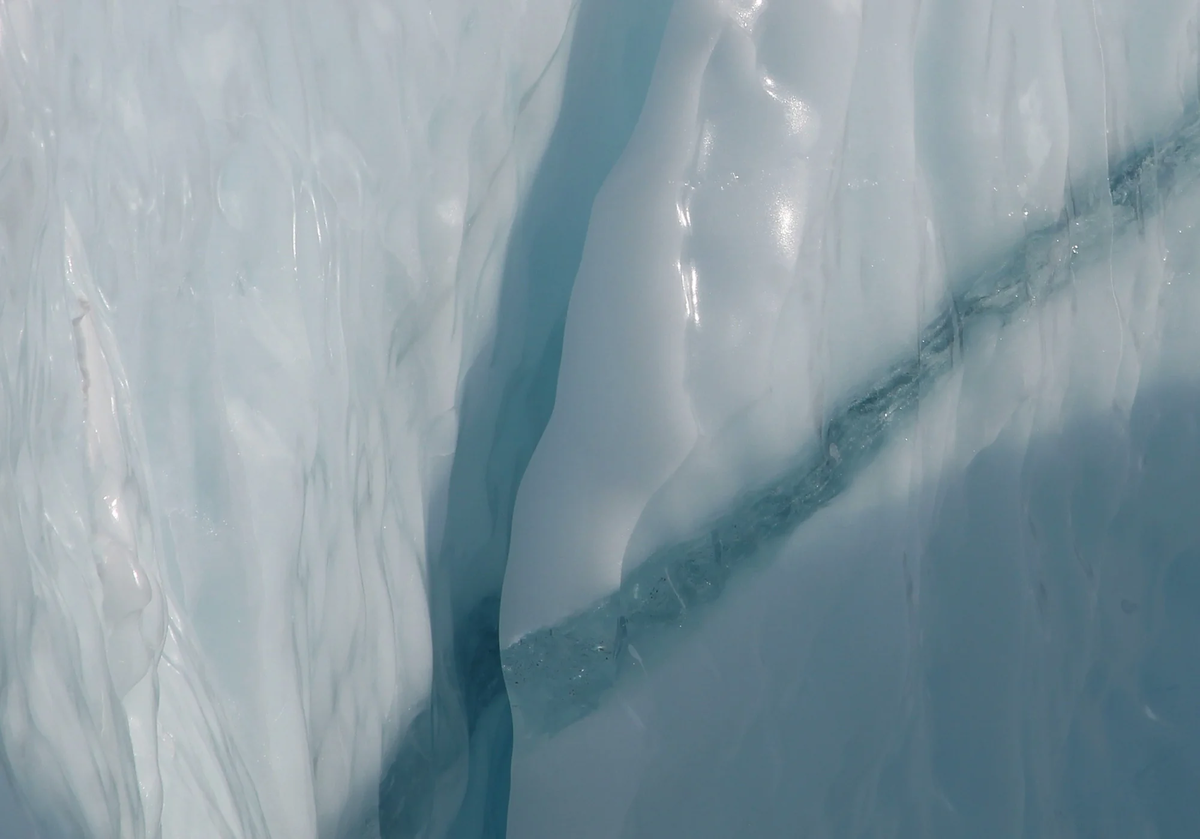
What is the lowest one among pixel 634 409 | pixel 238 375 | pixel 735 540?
pixel 735 540

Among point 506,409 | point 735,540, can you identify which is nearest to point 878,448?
point 735,540

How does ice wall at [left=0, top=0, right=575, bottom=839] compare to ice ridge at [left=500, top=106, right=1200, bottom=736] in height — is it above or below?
above

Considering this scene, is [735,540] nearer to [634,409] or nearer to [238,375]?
[634,409]

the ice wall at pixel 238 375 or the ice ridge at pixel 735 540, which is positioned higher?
the ice wall at pixel 238 375

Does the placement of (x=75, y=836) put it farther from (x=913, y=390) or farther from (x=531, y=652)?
(x=913, y=390)

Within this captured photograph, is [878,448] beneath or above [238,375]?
beneath

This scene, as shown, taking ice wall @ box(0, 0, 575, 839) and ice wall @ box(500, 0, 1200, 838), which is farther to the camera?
ice wall @ box(500, 0, 1200, 838)
